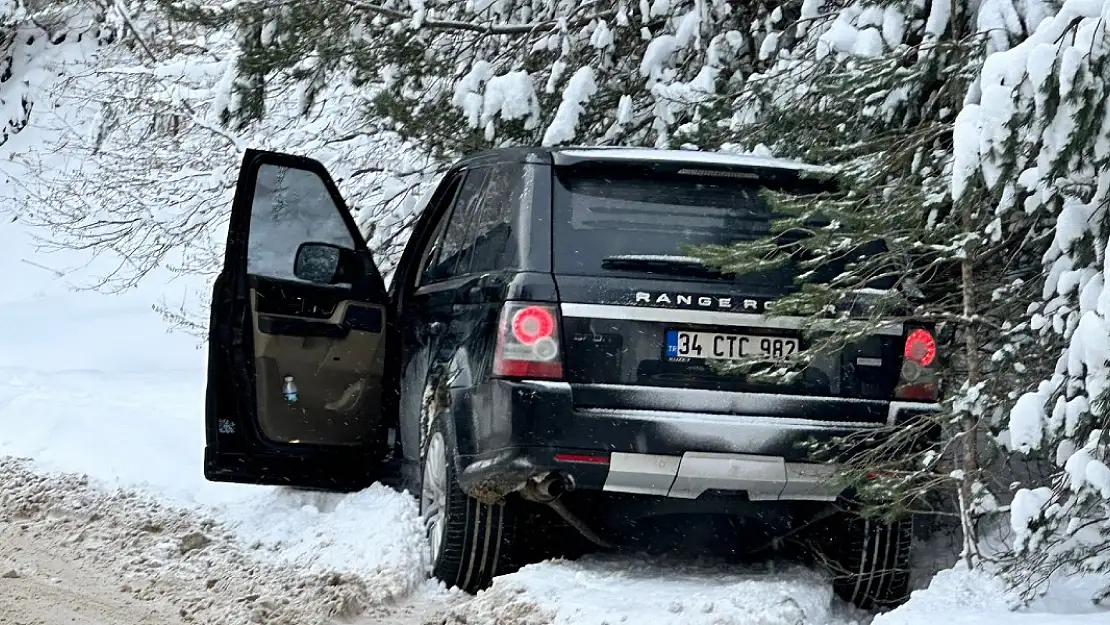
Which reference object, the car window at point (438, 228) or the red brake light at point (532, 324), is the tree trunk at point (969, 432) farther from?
the car window at point (438, 228)

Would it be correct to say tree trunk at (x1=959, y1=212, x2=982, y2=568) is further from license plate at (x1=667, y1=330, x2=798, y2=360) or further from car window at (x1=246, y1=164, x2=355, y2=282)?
car window at (x1=246, y1=164, x2=355, y2=282)

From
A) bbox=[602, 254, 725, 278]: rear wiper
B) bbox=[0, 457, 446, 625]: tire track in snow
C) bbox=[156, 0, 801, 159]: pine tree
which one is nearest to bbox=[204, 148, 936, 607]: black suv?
bbox=[602, 254, 725, 278]: rear wiper

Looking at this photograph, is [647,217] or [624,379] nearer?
[624,379]

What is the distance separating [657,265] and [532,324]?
0.52 meters

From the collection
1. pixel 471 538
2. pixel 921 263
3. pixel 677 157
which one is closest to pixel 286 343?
pixel 471 538

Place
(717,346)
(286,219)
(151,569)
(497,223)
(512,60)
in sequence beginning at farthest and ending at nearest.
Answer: (512,60) < (286,219) < (151,569) < (497,223) < (717,346)

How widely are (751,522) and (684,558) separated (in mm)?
430

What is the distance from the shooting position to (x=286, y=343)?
275 inches

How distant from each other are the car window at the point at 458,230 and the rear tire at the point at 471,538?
3.03 feet

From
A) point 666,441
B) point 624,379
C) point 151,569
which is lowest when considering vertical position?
point 151,569

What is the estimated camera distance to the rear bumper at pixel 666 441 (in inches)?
210

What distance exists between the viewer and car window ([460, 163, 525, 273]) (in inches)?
225

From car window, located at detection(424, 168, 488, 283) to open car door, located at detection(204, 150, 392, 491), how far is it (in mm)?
444

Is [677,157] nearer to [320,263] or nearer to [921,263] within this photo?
[921,263]
